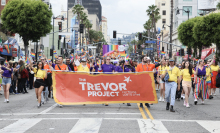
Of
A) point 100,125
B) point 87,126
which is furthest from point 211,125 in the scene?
point 87,126

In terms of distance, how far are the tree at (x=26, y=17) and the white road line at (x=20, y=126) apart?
31969 millimetres

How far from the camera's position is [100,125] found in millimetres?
8859

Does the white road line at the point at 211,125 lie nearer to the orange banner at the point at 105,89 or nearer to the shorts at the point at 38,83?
the orange banner at the point at 105,89

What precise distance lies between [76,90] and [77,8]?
64.7 m

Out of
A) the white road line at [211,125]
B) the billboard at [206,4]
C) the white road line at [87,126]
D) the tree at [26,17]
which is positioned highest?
the billboard at [206,4]

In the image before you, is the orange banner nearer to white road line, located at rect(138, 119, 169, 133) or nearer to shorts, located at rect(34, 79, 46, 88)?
shorts, located at rect(34, 79, 46, 88)

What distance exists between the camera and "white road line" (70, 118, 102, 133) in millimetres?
8148

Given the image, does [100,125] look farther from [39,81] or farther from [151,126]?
[39,81]

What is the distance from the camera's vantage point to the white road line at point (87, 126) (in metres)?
8.15

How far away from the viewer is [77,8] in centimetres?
7581

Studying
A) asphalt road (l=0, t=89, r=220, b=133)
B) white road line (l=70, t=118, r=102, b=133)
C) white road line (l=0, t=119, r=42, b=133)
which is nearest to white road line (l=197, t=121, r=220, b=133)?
asphalt road (l=0, t=89, r=220, b=133)

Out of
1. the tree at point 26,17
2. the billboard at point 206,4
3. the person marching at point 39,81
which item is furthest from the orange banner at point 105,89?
the billboard at point 206,4

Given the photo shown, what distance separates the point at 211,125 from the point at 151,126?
1.67 metres

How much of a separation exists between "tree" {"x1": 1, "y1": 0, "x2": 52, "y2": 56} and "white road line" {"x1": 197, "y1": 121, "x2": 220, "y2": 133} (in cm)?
3358
